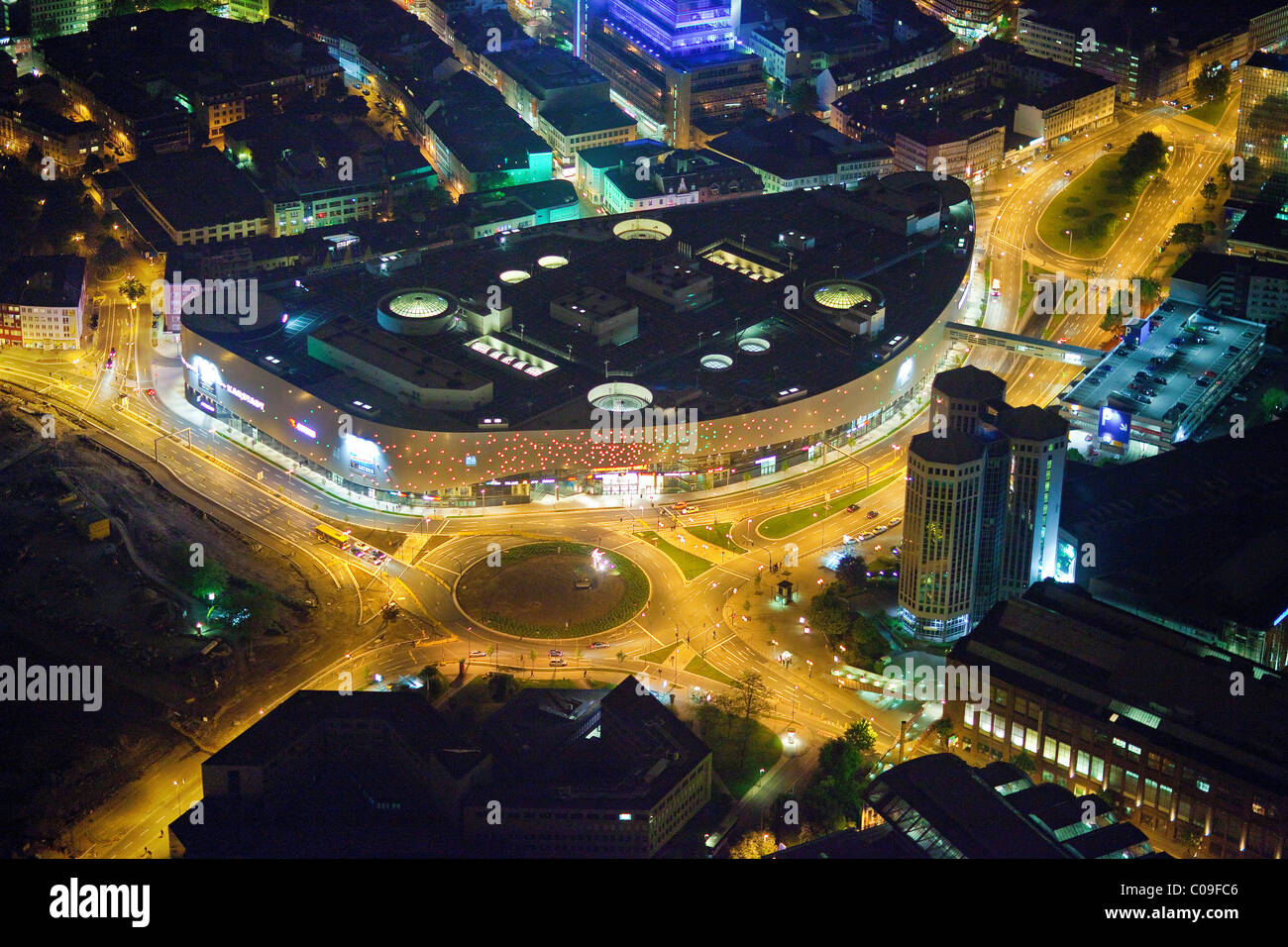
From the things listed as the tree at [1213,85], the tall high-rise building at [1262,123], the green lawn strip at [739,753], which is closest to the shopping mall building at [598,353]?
the green lawn strip at [739,753]

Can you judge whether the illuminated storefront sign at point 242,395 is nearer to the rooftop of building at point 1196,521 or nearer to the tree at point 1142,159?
the rooftop of building at point 1196,521

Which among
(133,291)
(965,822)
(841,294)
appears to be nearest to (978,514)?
(965,822)

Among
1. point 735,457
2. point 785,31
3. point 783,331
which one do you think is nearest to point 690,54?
point 785,31

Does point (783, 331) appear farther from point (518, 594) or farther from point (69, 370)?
point (69, 370)

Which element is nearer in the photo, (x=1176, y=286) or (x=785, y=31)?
(x=1176, y=286)

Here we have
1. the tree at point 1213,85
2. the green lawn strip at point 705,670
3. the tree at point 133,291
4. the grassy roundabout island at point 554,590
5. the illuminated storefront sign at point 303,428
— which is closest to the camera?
the green lawn strip at point 705,670

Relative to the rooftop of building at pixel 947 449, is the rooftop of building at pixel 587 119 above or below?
below

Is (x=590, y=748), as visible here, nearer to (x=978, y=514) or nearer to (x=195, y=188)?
(x=978, y=514)
